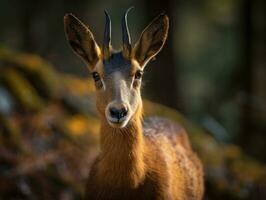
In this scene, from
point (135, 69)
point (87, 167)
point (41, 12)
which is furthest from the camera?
point (41, 12)

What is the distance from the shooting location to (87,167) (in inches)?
497

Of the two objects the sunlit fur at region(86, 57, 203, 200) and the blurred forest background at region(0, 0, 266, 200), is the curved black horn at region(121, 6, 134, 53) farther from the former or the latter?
the blurred forest background at region(0, 0, 266, 200)

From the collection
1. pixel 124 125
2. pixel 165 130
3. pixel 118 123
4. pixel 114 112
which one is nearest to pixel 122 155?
pixel 124 125

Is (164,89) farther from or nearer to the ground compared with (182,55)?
farther from the ground

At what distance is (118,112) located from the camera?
7.92 m

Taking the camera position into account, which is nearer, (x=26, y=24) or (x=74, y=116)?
(x=74, y=116)

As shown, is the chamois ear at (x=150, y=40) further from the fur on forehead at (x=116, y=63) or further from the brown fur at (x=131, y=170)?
the brown fur at (x=131, y=170)

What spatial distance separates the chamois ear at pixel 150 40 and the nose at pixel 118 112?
1.02 meters

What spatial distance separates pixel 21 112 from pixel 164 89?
25.3 feet

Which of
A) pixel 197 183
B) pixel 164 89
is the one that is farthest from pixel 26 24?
pixel 197 183

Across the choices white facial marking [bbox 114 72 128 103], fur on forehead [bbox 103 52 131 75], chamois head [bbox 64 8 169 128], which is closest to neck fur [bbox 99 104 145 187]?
chamois head [bbox 64 8 169 128]

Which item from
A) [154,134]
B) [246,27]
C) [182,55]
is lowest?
[182,55]

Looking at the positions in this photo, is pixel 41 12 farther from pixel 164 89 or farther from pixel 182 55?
pixel 182 55

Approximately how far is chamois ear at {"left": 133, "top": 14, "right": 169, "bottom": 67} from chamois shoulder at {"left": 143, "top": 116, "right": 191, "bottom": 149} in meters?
1.02
